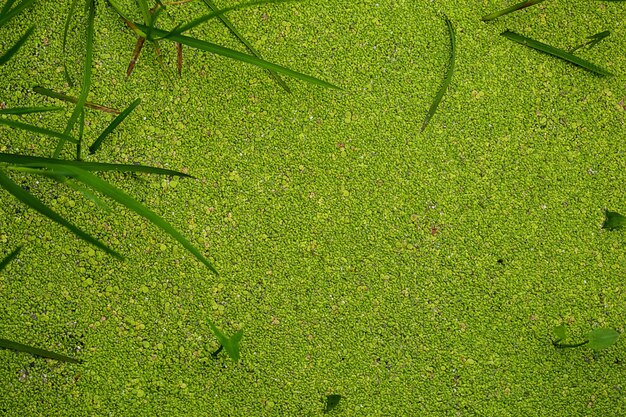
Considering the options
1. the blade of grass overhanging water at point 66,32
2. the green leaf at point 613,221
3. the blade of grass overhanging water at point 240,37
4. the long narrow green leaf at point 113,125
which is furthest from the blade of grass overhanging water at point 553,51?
the blade of grass overhanging water at point 66,32

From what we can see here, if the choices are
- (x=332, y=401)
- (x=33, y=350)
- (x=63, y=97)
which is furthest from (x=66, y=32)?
(x=332, y=401)

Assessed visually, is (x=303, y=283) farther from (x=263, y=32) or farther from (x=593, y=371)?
(x=593, y=371)

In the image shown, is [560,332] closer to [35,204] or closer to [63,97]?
[35,204]

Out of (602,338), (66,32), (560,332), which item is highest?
(66,32)

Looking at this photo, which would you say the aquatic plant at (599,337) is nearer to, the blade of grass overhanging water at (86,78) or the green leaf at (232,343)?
the green leaf at (232,343)

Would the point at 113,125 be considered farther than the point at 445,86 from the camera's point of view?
No

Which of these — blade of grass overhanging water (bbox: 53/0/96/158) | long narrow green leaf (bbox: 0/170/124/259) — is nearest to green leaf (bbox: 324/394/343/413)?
long narrow green leaf (bbox: 0/170/124/259)

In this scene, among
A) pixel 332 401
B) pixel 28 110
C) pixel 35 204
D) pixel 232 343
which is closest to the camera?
pixel 35 204
